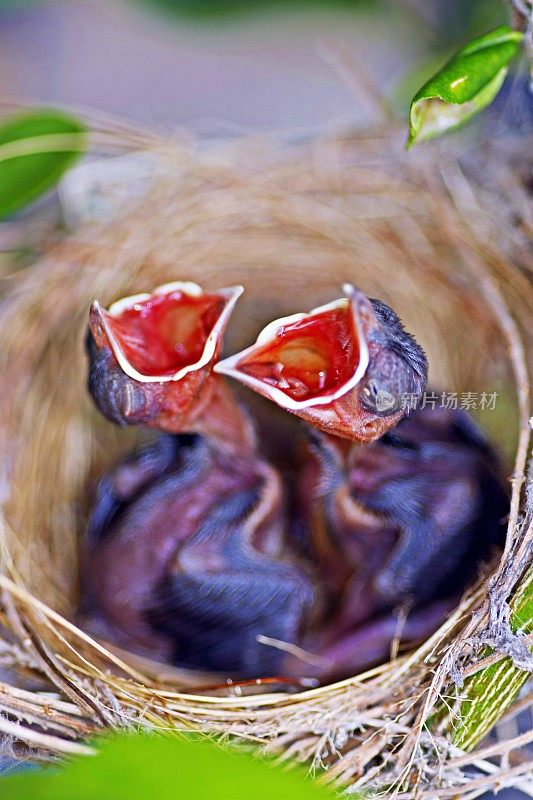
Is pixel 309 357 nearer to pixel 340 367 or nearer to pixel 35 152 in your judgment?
pixel 340 367

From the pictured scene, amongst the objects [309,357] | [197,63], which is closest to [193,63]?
[197,63]

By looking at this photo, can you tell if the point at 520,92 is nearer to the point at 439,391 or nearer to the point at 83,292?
the point at 439,391

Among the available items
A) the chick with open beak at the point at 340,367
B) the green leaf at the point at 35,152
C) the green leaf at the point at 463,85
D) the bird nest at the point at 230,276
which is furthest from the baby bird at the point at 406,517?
the green leaf at the point at 35,152

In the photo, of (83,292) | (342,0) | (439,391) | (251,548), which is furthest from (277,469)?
(342,0)

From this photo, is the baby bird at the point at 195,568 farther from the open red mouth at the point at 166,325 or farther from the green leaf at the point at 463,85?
the green leaf at the point at 463,85

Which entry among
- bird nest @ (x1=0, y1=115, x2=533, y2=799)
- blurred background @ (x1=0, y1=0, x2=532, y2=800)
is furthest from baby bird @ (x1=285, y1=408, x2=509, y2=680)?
blurred background @ (x1=0, y1=0, x2=532, y2=800)
